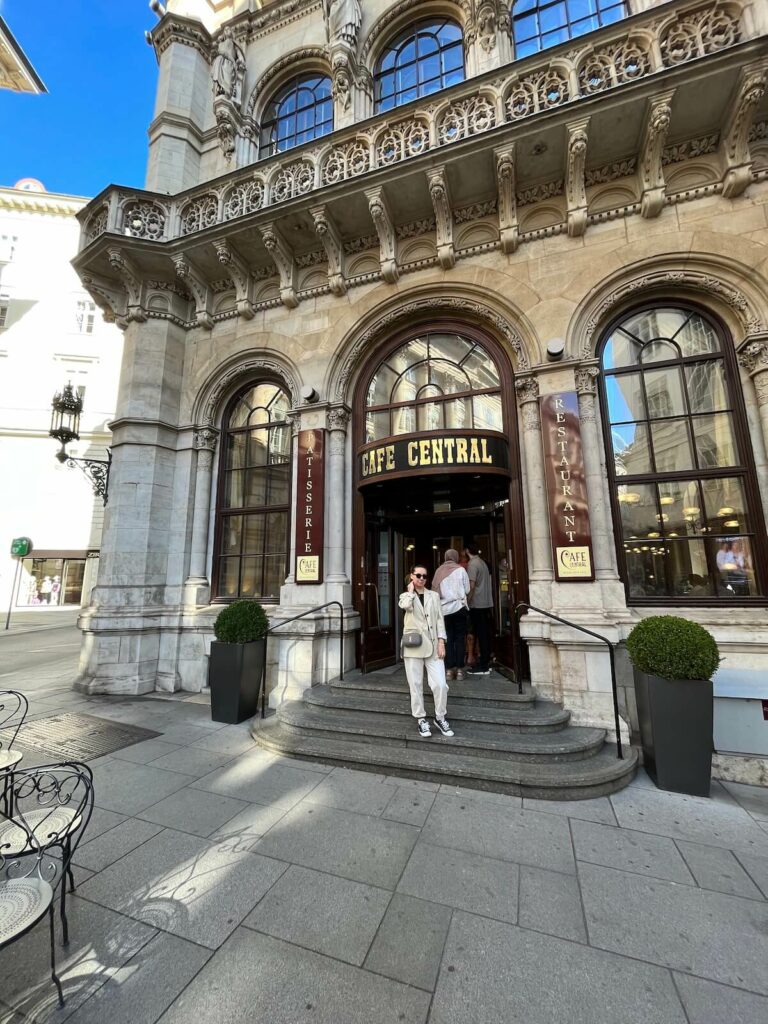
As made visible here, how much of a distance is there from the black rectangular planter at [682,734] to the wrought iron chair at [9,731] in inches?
212

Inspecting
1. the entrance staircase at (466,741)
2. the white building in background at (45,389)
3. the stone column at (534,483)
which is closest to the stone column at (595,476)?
the stone column at (534,483)

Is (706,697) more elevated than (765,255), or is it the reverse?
(765,255)

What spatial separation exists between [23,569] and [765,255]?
1257 inches

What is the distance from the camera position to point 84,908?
8.61ft

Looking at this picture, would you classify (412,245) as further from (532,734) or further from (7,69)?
(532,734)

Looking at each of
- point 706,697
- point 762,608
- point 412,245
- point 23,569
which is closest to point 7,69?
point 412,245

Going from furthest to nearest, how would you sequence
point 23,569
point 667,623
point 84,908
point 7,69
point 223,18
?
point 23,569
point 223,18
point 7,69
point 667,623
point 84,908

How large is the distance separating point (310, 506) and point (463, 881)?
5.27 meters

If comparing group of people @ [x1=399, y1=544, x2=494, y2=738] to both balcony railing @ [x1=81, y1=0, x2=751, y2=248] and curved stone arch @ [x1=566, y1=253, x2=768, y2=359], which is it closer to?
curved stone arch @ [x1=566, y1=253, x2=768, y2=359]

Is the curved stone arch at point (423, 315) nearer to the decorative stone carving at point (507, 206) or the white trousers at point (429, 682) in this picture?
the decorative stone carving at point (507, 206)

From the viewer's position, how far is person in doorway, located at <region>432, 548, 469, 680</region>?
606 centimetres

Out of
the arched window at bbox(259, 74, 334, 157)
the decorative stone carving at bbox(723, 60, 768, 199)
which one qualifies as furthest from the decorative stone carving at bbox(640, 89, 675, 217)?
the arched window at bbox(259, 74, 334, 157)

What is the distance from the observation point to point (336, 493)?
284 inches

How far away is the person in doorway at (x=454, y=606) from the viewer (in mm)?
6059
